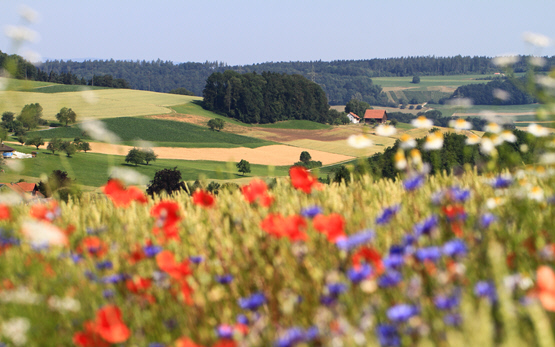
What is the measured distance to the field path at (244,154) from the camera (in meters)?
68.6

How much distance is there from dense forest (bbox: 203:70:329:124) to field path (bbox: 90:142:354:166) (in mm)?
30437

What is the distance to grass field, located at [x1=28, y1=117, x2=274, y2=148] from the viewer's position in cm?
7506

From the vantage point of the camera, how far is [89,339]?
1.83 m

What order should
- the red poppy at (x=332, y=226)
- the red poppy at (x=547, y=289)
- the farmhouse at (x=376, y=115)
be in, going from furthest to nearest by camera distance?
the farmhouse at (x=376, y=115)
the red poppy at (x=332, y=226)
the red poppy at (x=547, y=289)

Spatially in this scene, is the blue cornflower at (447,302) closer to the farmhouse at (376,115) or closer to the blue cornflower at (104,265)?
the blue cornflower at (104,265)

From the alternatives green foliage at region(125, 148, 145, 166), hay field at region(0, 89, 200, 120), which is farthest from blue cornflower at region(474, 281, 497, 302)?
hay field at region(0, 89, 200, 120)

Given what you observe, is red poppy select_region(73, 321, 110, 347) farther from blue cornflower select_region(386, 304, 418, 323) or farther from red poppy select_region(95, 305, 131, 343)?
blue cornflower select_region(386, 304, 418, 323)

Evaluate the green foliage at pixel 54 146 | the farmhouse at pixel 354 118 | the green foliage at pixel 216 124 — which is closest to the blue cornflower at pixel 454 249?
the green foliage at pixel 54 146

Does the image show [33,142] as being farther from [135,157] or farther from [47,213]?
[47,213]

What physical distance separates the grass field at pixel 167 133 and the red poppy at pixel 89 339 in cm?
7355

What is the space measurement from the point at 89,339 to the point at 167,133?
82.0 metres

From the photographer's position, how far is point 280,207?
3.34 metres

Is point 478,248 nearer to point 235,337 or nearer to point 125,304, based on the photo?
point 235,337

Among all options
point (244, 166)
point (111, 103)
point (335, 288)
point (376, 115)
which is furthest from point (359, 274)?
point (376, 115)
